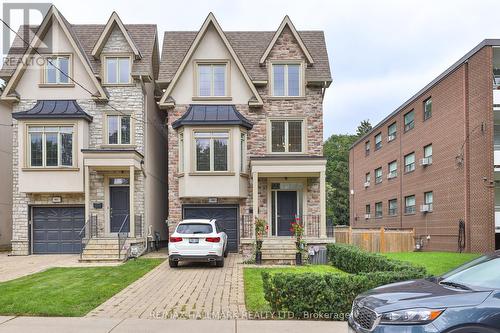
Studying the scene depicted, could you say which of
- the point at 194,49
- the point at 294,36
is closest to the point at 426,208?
the point at 294,36

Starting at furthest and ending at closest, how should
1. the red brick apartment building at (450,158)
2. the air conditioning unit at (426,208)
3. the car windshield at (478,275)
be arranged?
1. the air conditioning unit at (426,208)
2. the red brick apartment building at (450,158)
3. the car windshield at (478,275)

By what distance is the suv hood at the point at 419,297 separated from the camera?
5012 millimetres

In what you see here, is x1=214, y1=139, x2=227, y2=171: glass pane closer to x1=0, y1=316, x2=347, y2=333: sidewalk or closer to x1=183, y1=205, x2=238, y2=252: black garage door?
x1=183, y1=205, x2=238, y2=252: black garage door

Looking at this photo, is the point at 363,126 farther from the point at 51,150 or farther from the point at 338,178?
the point at 51,150

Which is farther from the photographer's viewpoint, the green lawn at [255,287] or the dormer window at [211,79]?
the dormer window at [211,79]

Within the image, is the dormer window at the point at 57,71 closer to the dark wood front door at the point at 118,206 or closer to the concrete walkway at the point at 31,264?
the dark wood front door at the point at 118,206

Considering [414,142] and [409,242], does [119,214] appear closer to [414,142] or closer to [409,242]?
[409,242]

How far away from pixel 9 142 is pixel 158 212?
9.42 m

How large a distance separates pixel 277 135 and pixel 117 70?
780 cm

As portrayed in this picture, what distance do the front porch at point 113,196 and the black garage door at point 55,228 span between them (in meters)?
0.76

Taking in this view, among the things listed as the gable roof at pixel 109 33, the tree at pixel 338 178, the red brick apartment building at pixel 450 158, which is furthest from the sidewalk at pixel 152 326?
the tree at pixel 338 178

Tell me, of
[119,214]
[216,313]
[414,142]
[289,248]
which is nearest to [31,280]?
[216,313]

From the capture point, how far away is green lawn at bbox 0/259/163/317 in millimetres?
9165

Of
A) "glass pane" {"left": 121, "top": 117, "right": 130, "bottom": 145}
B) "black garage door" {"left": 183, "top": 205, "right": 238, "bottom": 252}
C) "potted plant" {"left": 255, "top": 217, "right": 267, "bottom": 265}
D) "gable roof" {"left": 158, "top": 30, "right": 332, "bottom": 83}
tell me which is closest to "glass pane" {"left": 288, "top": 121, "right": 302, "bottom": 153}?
"gable roof" {"left": 158, "top": 30, "right": 332, "bottom": 83}
